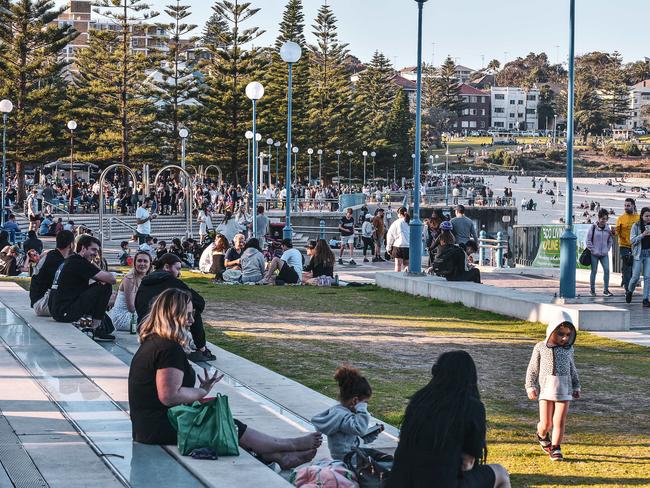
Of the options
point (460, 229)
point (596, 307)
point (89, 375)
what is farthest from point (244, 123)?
point (89, 375)

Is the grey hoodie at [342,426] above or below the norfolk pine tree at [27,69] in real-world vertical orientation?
below

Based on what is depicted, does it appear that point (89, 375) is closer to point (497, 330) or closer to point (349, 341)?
point (349, 341)

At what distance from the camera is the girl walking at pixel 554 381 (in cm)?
723

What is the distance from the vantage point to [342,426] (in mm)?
6438

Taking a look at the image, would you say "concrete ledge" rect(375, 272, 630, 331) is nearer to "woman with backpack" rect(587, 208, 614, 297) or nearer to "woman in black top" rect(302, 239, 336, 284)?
"woman in black top" rect(302, 239, 336, 284)

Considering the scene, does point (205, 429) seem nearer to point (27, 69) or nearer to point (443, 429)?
point (443, 429)

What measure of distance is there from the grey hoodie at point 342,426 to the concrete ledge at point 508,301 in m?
5.53

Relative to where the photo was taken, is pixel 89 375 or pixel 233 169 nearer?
pixel 89 375

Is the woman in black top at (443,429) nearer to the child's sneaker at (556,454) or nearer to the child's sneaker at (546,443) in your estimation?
the child's sneaker at (556,454)

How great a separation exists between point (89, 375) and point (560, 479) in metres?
4.07

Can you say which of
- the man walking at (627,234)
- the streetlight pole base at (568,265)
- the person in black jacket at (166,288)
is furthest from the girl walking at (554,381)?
the man walking at (627,234)

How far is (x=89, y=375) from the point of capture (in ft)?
30.0

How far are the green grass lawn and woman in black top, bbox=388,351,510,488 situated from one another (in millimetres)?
2173

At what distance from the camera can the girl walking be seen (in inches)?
285
